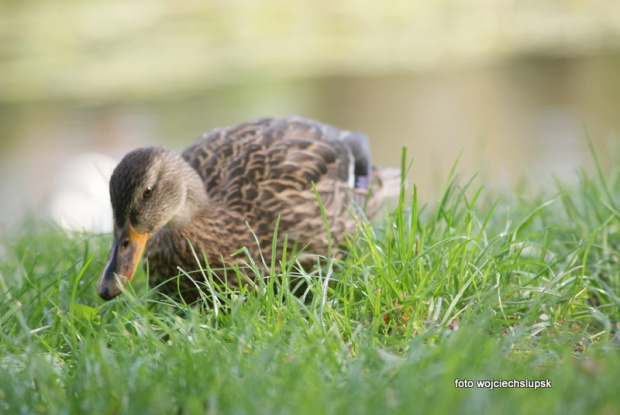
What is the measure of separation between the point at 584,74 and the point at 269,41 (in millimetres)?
8376

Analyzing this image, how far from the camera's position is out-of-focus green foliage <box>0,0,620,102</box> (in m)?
16.6

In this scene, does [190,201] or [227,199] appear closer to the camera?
[190,201]

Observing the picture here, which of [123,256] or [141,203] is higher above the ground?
[141,203]

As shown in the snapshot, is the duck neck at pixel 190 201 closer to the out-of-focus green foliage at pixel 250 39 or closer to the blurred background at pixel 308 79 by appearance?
the blurred background at pixel 308 79

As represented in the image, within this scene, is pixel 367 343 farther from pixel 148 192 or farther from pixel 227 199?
pixel 227 199

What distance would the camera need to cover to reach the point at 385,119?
12.8 metres

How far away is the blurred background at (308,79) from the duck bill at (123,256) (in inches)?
86.8

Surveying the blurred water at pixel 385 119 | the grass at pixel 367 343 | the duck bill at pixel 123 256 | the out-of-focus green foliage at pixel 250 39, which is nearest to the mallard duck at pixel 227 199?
the duck bill at pixel 123 256

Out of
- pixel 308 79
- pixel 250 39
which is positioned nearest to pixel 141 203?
pixel 308 79

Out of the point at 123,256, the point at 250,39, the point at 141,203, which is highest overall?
the point at 141,203

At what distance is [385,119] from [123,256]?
32.9ft

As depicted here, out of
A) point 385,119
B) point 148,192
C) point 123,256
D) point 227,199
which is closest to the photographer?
point 123,256

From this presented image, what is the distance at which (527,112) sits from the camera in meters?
11.9

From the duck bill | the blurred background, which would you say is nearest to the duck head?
the duck bill
